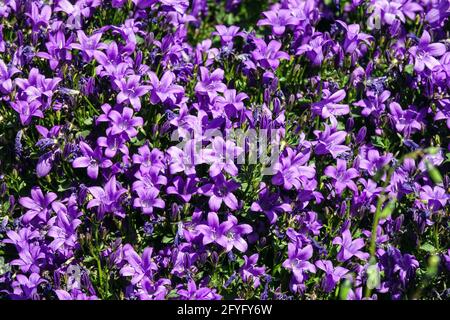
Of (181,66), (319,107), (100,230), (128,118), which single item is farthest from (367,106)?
(100,230)

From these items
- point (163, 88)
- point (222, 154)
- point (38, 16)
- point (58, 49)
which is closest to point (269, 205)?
point (222, 154)

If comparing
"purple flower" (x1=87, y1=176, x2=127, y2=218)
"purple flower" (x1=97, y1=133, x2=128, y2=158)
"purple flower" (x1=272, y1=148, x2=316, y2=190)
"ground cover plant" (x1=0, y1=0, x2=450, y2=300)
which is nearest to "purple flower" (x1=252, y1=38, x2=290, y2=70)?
"ground cover plant" (x1=0, y1=0, x2=450, y2=300)

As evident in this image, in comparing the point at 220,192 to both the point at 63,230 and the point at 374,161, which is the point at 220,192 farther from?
the point at 374,161

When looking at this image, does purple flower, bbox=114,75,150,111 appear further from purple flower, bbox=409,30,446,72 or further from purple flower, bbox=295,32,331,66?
purple flower, bbox=409,30,446,72

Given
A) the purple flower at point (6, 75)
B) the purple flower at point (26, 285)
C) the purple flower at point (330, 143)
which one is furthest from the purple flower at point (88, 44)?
the purple flower at point (330, 143)

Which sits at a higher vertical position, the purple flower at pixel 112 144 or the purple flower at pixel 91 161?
the purple flower at pixel 112 144

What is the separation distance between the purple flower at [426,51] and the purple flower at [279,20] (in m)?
1.06

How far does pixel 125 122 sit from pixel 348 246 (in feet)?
6.35

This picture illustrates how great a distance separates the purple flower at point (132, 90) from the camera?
17.6ft

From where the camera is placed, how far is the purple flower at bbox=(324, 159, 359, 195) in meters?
5.32

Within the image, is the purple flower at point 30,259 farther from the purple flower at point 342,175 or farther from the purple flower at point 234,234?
the purple flower at point 342,175

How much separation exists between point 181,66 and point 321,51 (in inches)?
48.4

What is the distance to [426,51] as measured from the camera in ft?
19.6

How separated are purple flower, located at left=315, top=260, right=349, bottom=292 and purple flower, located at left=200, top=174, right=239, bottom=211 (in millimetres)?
759
